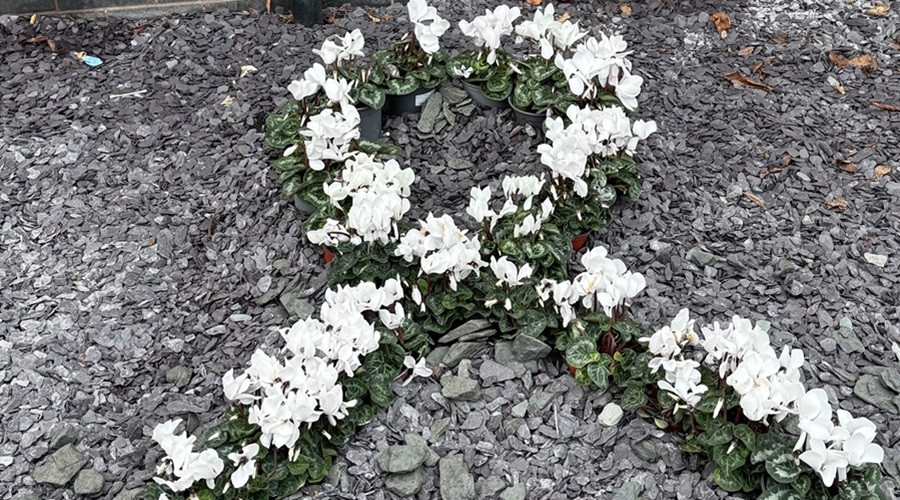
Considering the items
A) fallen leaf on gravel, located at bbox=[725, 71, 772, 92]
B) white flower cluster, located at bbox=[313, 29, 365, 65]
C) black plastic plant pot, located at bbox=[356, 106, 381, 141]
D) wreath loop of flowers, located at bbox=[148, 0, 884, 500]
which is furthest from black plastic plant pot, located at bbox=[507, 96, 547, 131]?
fallen leaf on gravel, located at bbox=[725, 71, 772, 92]

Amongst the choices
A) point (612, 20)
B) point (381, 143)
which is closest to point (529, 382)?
point (381, 143)

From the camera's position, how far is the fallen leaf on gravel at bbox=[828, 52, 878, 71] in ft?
13.5

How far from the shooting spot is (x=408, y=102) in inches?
148

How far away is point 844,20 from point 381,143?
2.33 meters

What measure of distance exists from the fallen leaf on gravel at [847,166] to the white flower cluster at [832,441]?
1.57 m

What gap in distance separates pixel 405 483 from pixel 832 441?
3.52 feet

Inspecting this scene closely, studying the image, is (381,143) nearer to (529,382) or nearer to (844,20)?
(529,382)

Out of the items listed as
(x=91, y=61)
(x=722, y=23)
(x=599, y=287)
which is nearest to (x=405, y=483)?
(x=599, y=287)

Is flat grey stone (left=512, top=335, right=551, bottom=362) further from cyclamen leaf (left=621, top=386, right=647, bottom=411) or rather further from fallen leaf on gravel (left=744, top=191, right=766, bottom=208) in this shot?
fallen leaf on gravel (left=744, top=191, right=766, bottom=208)

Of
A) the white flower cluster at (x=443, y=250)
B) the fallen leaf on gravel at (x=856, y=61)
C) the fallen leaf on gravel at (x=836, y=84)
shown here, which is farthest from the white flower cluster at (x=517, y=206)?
the fallen leaf on gravel at (x=856, y=61)

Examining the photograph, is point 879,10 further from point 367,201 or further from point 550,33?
point 367,201

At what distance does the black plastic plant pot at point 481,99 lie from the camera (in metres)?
3.71

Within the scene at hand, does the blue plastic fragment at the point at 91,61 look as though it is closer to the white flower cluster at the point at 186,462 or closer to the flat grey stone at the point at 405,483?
the white flower cluster at the point at 186,462

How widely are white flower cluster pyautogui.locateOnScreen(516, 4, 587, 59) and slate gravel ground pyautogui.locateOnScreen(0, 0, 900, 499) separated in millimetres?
338
